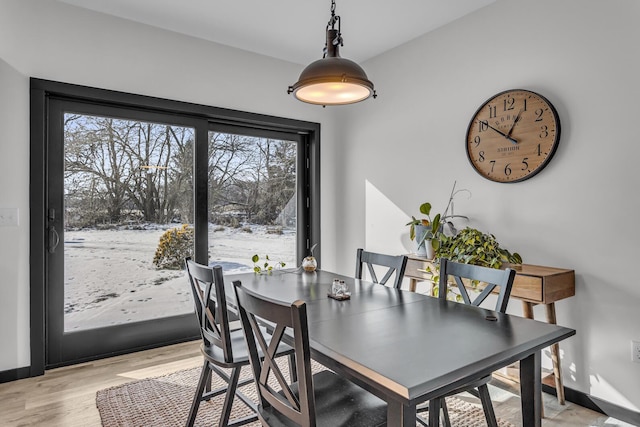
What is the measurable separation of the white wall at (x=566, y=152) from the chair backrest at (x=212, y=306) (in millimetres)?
2000

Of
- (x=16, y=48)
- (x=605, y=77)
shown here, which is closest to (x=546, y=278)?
(x=605, y=77)

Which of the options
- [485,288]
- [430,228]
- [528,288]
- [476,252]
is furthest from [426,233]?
[485,288]

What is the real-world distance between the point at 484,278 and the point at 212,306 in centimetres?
146

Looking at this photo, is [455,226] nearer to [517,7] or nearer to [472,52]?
[472,52]

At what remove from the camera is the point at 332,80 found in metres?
1.78

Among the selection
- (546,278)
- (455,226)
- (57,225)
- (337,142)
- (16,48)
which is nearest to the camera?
(546,278)

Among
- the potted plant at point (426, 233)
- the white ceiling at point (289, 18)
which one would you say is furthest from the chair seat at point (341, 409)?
the white ceiling at point (289, 18)

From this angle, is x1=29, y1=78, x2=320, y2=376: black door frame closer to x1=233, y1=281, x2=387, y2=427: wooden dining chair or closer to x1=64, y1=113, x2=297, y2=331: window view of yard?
x1=64, y1=113, x2=297, y2=331: window view of yard

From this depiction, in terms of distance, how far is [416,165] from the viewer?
3396mm

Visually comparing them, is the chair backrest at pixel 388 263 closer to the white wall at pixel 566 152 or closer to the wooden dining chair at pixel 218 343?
the wooden dining chair at pixel 218 343

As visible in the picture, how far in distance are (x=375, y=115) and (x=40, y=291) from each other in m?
3.12

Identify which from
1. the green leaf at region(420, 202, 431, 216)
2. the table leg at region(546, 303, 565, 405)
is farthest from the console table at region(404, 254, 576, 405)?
the green leaf at region(420, 202, 431, 216)

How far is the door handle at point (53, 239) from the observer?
9.32 ft

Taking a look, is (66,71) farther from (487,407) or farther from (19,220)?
(487,407)
